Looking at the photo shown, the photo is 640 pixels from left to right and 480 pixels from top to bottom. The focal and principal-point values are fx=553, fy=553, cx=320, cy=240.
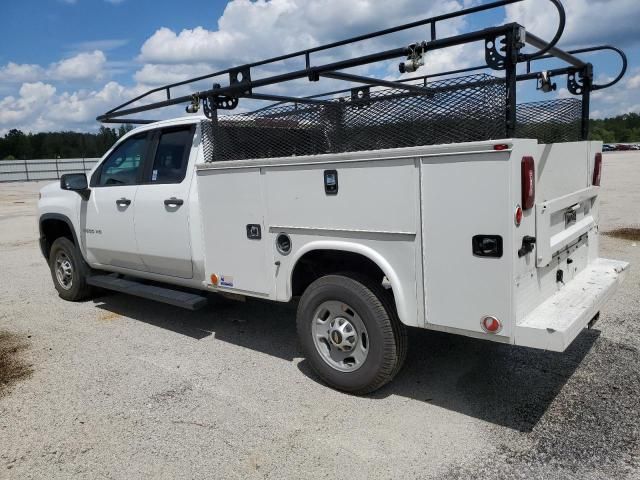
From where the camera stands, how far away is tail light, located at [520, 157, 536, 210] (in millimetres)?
3125

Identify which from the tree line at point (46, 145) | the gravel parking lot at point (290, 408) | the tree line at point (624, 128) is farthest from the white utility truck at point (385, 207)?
the tree line at point (624, 128)

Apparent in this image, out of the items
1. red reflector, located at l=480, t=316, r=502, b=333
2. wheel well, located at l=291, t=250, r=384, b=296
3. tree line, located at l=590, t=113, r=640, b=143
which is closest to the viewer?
red reflector, located at l=480, t=316, r=502, b=333

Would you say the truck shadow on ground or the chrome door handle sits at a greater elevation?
the chrome door handle

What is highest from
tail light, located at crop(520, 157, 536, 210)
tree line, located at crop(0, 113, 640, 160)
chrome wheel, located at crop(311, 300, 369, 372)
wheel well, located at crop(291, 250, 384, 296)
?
tree line, located at crop(0, 113, 640, 160)

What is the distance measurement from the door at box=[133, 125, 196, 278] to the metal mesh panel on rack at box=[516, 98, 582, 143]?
2830 millimetres

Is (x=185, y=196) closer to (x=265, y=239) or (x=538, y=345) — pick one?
(x=265, y=239)

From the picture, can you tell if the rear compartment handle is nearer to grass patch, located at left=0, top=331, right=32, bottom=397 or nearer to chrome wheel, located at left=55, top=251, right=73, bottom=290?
grass patch, located at left=0, top=331, right=32, bottom=397

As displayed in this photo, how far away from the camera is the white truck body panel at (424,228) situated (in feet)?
10.4

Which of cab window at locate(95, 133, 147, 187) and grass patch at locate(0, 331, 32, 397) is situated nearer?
grass patch at locate(0, 331, 32, 397)

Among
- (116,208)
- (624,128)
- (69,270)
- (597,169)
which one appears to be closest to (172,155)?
(116,208)

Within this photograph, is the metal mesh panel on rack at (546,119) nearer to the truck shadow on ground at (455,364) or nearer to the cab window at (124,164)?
the truck shadow on ground at (455,364)

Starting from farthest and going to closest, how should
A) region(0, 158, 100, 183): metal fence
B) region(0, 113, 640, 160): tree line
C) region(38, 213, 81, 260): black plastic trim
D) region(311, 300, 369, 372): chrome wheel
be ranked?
1. region(0, 113, 640, 160): tree line
2. region(0, 158, 100, 183): metal fence
3. region(38, 213, 81, 260): black plastic trim
4. region(311, 300, 369, 372): chrome wheel

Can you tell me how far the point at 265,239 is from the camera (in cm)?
435

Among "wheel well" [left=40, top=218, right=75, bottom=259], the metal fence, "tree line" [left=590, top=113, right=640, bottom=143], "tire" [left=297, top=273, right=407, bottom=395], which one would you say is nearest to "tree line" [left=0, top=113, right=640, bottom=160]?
the metal fence
